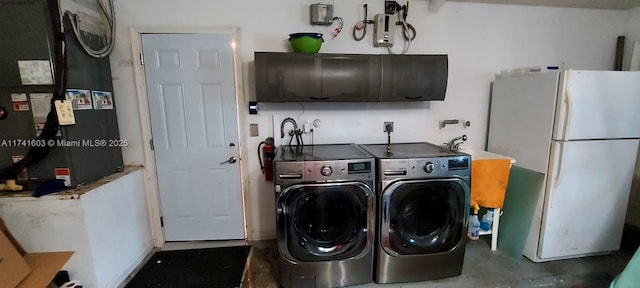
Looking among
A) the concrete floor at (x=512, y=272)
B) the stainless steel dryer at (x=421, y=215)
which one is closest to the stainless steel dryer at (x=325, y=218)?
the stainless steel dryer at (x=421, y=215)

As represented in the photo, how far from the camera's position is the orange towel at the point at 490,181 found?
7.32 feet

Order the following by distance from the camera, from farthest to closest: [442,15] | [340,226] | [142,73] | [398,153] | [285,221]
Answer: [442,15] < [142,73] < [398,153] < [340,226] < [285,221]

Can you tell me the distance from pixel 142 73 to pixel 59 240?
1409 millimetres

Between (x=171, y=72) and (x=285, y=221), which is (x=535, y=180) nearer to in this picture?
(x=285, y=221)

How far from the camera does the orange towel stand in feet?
7.32

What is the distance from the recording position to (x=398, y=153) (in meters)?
2.07

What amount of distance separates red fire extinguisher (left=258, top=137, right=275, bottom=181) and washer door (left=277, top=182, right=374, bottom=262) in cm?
73

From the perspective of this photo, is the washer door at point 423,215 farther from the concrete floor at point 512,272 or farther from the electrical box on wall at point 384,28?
the electrical box on wall at point 384,28

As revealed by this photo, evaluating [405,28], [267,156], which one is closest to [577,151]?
[405,28]

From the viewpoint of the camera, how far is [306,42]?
2145mm

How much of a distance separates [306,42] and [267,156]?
1.09 metres

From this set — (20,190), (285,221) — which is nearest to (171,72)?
(20,190)

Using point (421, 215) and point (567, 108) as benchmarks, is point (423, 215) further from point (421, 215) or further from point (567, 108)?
point (567, 108)

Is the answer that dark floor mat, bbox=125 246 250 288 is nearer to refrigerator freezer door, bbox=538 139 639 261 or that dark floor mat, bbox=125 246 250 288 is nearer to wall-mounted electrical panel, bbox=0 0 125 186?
wall-mounted electrical panel, bbox=0 0 125 186
